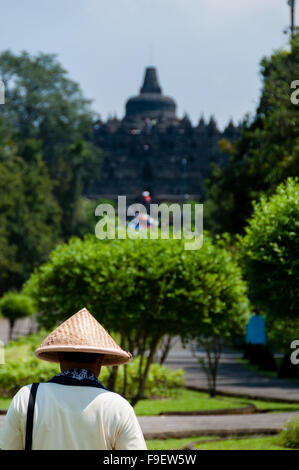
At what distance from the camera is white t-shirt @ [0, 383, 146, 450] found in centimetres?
322

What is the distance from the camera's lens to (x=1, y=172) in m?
48.6

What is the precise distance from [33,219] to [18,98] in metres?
18.8

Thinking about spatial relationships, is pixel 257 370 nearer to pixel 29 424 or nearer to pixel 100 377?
pixel 100 377

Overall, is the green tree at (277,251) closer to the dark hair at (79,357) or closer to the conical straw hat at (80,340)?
the conical straw hat at (80,340)

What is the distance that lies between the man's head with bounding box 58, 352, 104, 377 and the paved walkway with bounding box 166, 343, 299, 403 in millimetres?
12268

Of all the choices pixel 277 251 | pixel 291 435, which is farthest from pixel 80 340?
pixel 277 251

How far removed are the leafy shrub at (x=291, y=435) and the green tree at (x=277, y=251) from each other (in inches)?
81.6

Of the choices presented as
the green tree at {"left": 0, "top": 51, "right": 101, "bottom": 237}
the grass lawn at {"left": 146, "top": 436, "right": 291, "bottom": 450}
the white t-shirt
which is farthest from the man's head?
the green tree at {"left": 0, "top": 51, "right": 101, "bottom": 237}

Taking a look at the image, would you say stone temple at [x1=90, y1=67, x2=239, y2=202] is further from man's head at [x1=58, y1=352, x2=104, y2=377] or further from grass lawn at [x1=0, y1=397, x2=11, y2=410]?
man's head at [x1=58, y1=352, x2=104, y2=377]

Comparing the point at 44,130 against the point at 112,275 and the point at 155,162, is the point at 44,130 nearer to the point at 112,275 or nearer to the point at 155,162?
the point at 155,162

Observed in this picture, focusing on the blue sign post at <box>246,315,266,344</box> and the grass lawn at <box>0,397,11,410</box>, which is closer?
the grass lawn at <box>0,397,11,410</box>

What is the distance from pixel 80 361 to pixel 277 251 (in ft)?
25.9

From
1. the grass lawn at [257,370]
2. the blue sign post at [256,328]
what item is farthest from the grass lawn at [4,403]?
the grass lawn at [257,370]

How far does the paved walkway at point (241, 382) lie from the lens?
16438mm
